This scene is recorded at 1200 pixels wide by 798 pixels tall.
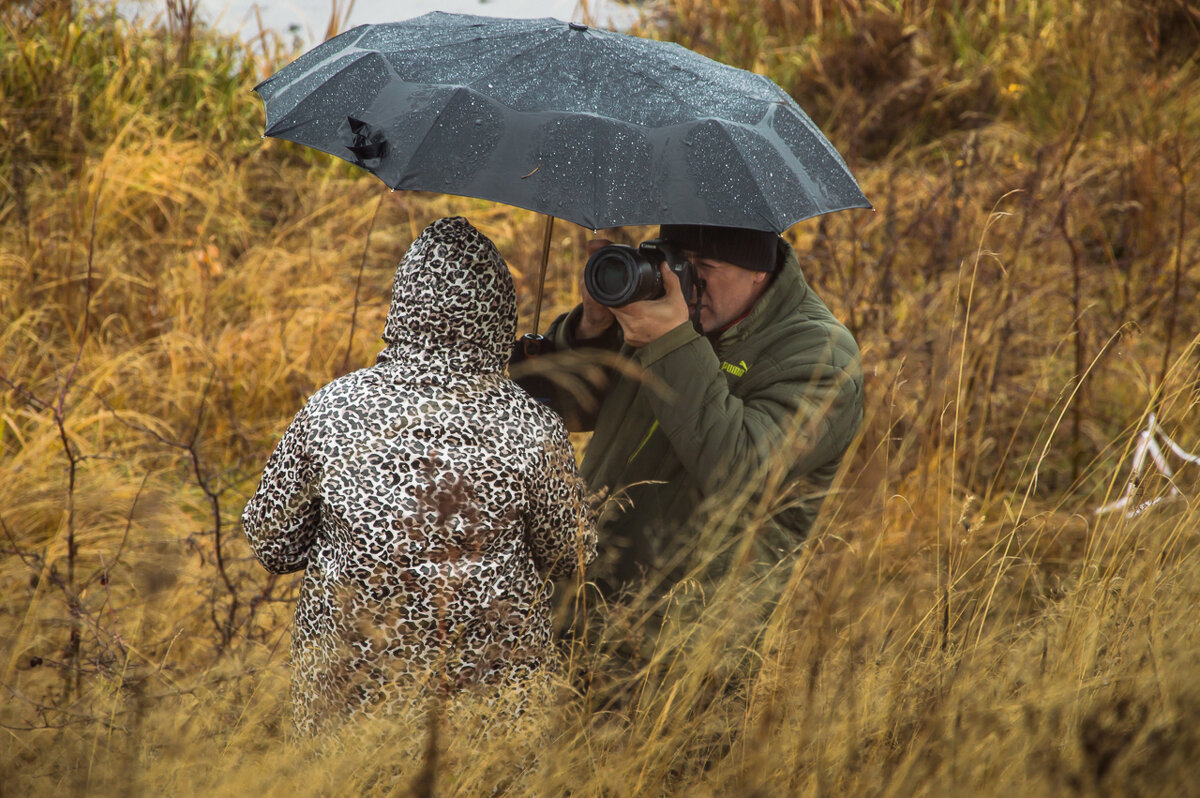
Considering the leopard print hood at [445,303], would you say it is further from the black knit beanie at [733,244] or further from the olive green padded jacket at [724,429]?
the black knit beanie at [733,244]

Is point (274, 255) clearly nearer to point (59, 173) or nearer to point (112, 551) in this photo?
point (59, 173)

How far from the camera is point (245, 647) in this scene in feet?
8.57

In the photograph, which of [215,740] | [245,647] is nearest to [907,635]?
[215,740]

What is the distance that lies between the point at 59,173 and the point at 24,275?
0.97 meters

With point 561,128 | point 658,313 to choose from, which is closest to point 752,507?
point 658,313

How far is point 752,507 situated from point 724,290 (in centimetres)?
50

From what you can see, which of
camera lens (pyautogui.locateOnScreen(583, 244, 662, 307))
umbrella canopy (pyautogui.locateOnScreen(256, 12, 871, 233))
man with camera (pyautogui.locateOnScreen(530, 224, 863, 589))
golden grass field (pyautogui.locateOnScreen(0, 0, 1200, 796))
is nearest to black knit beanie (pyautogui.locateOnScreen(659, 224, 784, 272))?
man with camera (pyautogui.locateOnScreen(530, 224, 863, 589))

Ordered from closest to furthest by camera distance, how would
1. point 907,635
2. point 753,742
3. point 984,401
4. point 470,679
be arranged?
point 753,742, point 470,679, point 907,635, point 984,401

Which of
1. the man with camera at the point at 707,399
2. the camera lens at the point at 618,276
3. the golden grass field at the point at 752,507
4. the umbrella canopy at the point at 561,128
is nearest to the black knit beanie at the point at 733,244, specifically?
Answer: the man with camera at the point at 707,399

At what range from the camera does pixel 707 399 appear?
6.66ft

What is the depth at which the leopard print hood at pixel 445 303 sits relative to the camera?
1.79m

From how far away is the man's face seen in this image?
2289mm

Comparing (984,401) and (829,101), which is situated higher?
(829,101)

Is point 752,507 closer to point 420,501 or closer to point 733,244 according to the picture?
point 733,244
